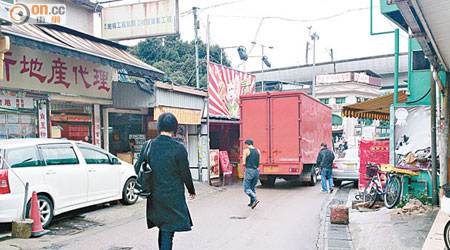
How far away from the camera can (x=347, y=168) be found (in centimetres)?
1304

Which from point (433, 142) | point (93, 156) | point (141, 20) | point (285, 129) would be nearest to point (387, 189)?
point (433, 142)

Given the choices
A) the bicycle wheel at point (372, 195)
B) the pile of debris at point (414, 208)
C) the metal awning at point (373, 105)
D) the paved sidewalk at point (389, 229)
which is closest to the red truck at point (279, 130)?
the metal awning at point (373, 105)

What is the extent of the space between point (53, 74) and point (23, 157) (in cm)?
392

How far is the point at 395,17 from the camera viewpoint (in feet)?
28.5

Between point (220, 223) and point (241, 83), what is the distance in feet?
39.2

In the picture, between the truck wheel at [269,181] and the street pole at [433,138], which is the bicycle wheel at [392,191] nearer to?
the street pole at [433,138]

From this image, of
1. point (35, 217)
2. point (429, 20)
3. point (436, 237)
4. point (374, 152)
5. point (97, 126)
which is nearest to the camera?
point (429, 20)

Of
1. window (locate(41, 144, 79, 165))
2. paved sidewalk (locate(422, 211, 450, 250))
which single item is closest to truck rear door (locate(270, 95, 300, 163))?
paved sidewalk (locate(422, 211, 450, 250))

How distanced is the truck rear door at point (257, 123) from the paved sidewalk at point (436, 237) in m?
6.19

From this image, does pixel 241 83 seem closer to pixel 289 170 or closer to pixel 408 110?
pixel 289 170

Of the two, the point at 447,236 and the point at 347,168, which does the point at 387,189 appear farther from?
the point at 347,168

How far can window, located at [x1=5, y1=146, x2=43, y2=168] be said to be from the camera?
6534 mm

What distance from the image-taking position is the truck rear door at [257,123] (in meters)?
12.6

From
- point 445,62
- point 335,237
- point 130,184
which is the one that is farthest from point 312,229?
point 130,184
